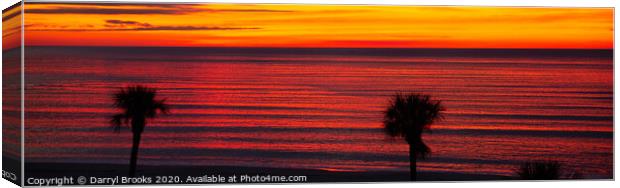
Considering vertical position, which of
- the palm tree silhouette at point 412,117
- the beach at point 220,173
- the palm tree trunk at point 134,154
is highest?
the palm tree silhouette at point 412,117

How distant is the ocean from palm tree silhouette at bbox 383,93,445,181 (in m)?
0.07

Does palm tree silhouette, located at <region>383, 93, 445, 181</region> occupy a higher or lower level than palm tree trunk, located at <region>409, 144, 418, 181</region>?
higher

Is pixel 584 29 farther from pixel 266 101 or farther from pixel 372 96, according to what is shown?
pixel 266 101

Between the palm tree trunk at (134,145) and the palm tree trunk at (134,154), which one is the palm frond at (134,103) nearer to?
the palm tree trunk at (134,145)

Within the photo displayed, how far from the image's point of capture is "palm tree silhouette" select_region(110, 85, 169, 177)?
17953mm

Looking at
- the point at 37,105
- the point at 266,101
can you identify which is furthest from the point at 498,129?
the point at 37,105

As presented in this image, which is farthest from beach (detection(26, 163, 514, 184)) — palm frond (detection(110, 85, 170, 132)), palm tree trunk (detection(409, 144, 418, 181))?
palm frond (detection(110, 85, 170, 132))

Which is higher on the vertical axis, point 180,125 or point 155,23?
point 155,23

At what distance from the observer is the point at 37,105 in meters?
17.6

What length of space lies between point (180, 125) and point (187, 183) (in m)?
0.65

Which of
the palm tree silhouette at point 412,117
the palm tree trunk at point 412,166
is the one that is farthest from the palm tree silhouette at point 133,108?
the palm tree trunk at point 412,166

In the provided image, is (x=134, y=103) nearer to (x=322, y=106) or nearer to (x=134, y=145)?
(x=134, y=145)

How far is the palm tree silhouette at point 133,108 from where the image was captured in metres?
18.0

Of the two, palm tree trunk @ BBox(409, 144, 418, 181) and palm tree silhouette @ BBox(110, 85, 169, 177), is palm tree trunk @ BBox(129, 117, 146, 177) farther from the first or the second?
palm tree trunk @ BBox(409, 144, 418, 181)
